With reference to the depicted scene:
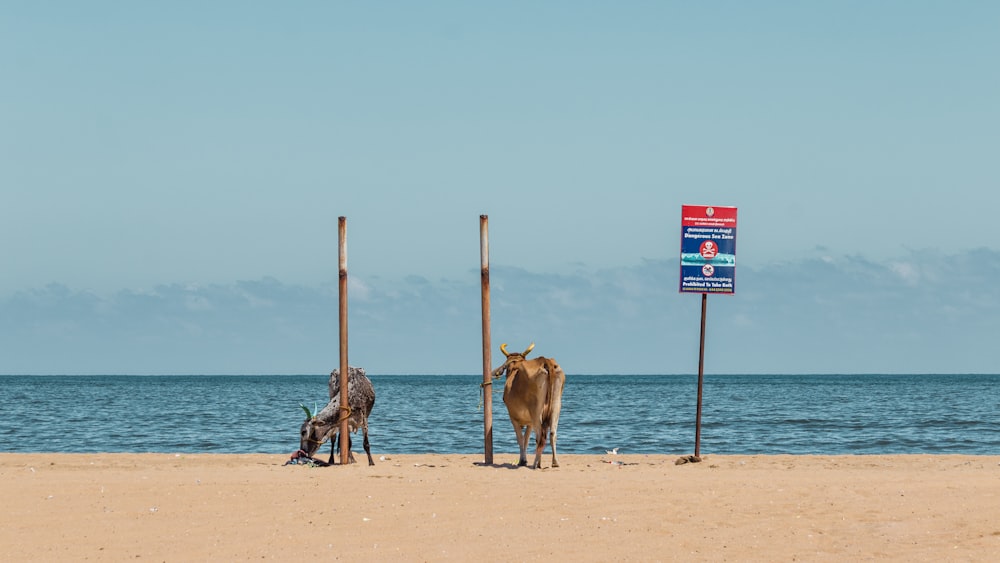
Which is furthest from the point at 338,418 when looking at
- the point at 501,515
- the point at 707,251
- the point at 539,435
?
the point at 707,251

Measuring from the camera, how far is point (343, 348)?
61.7 feet

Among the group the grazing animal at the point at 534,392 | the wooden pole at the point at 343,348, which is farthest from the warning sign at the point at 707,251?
the wooden pole at the point at 343,348

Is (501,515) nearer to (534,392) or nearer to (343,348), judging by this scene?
(534,392)

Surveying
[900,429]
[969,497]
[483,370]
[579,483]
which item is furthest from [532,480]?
[900,429]

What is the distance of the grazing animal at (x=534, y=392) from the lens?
17969 millimetres

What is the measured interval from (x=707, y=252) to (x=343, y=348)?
677cm

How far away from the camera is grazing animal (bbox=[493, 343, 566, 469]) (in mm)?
17969

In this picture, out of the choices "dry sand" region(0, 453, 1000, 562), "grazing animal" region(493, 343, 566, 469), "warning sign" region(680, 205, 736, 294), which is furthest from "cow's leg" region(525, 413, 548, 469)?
"warning sign" region(680, 205, 736, 294)

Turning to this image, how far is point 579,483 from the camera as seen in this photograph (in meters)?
15.5

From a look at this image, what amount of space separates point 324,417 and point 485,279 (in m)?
3.82

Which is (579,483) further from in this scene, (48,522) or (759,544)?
(48,522)

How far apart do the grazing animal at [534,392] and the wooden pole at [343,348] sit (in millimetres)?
2690

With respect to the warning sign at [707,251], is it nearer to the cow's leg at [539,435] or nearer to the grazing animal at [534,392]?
the grazing animal at [534,392]

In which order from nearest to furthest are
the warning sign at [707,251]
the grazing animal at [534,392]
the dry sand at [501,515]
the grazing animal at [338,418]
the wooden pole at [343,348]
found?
the dry sand at [501,515], the grazing animal at [534,392], the wooden pole at [343,348], the grazing animal at [338,418], the warning sign at [707,251]
